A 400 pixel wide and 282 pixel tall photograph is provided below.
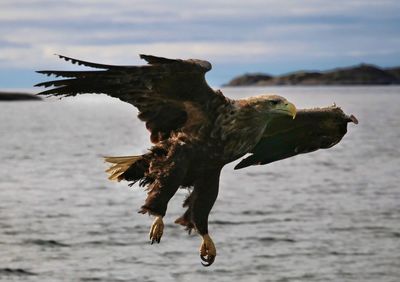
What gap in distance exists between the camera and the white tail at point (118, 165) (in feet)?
41.4

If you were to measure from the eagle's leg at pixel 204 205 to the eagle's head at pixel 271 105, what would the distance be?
88cm

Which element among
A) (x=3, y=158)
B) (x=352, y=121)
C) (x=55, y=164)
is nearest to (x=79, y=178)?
(x=55, y=164)

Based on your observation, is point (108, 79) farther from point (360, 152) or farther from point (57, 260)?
point (360, 152)

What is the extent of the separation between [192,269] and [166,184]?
51079 mm

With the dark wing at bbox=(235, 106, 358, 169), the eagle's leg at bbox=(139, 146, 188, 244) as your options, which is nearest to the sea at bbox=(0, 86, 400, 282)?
the dark wing at bbox=(235, 106, 358, 169)

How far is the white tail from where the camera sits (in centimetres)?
1262

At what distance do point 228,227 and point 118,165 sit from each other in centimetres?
6444

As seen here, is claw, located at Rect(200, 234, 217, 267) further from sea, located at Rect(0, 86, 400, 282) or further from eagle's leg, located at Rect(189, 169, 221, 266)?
sea, located at Rect(0, 86, 400, 282)

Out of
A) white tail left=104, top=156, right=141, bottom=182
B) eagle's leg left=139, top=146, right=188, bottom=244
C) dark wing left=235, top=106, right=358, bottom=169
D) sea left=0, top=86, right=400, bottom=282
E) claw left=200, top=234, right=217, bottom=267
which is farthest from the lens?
sea left=0, top=86, right=400, bottom=282

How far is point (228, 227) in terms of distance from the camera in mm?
76875

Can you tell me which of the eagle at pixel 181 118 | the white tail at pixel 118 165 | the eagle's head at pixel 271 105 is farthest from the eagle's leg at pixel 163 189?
the white tail at pixel 118 165

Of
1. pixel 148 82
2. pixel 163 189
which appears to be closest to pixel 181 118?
pixel 148 82

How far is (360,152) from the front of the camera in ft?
470

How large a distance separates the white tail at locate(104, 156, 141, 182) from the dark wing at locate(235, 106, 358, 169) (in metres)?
1.82
